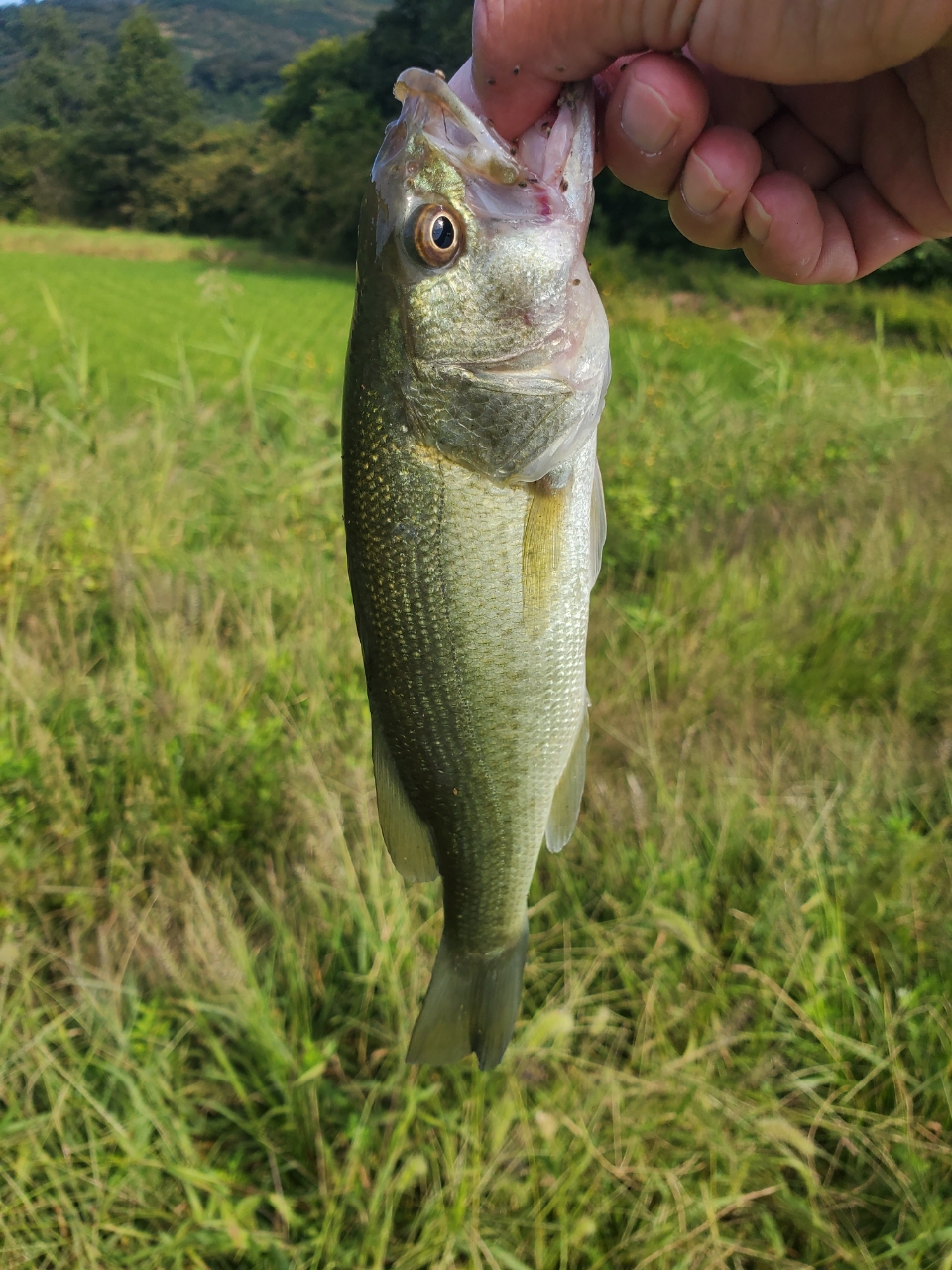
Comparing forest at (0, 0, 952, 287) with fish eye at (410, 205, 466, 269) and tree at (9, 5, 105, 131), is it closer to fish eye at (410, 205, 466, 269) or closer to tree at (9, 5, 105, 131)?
tree at (9, 5, 105, 131)

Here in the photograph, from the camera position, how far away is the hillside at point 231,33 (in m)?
49.0

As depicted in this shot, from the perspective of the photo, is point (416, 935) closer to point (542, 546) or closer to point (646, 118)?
point (542, 546)

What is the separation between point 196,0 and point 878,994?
301ft

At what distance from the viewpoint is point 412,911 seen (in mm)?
2336

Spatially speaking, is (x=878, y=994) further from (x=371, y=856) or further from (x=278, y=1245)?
(x=278, y=1245)

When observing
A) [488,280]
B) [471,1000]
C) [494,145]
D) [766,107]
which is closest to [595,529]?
[488,280]

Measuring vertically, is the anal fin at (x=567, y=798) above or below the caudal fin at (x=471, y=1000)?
above

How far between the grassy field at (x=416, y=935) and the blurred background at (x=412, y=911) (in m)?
0.01

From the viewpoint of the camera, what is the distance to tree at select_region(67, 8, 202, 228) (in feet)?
125

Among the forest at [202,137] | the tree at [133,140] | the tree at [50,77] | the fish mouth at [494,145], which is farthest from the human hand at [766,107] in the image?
the tree at [50,77]

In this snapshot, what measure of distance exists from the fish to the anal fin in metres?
0.12

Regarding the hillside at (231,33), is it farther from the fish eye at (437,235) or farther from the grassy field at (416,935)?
the fish eye at (437,235)

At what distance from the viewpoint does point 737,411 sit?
24.3 ft

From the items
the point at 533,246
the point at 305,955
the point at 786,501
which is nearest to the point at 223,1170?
the point at 305,955
